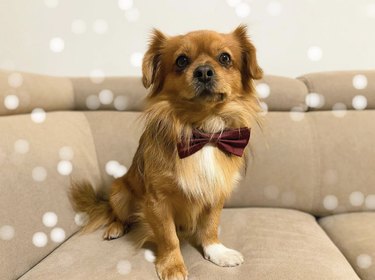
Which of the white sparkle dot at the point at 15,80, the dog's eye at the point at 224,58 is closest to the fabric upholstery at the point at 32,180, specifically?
the white sparkle dot at the point at 15,80

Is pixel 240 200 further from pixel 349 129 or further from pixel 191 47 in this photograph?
pixel 191 47

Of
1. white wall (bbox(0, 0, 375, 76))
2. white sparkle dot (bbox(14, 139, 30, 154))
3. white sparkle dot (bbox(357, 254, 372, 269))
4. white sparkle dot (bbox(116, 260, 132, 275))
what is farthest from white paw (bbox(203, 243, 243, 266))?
white wall (bbox(0, 0, 375, 76))

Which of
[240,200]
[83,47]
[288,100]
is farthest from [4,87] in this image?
[288,100]

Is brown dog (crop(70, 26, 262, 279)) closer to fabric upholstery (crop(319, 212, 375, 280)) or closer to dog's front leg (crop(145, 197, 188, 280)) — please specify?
dog's front leg (crop(145, 197, 188, 280))

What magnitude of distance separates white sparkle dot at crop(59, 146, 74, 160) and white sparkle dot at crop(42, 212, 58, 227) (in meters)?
0.27

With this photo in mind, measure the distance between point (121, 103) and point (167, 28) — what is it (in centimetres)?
52

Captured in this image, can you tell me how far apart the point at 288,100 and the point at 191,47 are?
79 cm

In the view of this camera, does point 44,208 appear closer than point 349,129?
Yes

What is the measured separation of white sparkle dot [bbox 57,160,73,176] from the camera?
151 cm

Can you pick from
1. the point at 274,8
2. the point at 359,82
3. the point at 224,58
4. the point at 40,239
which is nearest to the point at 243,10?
the point at 274,8

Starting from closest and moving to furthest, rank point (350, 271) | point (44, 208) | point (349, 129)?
1. point (350, 271)
2. point (44, 208)
3. point (349, 129)

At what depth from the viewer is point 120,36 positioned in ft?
6.61

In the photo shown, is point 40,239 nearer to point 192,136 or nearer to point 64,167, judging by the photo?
point 64,167

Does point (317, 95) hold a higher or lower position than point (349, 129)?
higher
